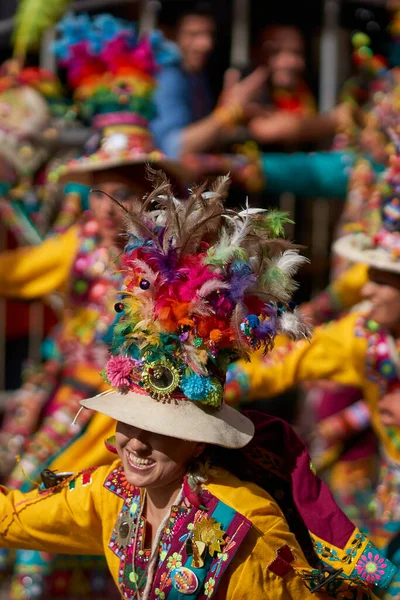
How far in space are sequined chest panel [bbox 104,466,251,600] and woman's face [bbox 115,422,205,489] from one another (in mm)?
130

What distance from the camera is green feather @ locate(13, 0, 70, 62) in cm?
684

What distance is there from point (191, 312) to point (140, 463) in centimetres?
45

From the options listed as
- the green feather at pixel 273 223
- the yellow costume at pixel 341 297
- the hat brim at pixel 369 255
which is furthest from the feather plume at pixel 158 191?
the yellow costume at pixel 341 297

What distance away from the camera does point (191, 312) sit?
10.8ft

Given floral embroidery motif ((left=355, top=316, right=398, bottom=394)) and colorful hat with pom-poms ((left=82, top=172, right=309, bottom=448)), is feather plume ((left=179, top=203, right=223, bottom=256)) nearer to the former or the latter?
colorful hat with pom-poms ((left=82, top=172, right=309, bottom=448))

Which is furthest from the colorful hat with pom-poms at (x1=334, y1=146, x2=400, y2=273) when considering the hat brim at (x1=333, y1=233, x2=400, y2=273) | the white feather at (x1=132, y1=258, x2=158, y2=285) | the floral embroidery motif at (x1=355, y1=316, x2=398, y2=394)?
the white feather at (x1=132, y1=258, x2=158, y2=285)

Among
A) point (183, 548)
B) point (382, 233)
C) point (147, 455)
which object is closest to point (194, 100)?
point (382, 233)

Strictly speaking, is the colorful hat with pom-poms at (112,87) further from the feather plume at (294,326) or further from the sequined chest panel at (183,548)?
the sequined chest panel at (183,548)

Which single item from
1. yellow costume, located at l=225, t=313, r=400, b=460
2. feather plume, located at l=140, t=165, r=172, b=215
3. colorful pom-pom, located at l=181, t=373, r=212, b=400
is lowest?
yellow costume, located at l=225, t=313, r=400, b=460

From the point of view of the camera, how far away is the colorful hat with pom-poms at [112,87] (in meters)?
5.66

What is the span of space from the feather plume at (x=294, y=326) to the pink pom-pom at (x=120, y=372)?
0.45 meters

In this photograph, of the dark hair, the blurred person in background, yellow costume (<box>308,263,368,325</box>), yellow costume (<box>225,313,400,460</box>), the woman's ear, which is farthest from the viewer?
the dark hair

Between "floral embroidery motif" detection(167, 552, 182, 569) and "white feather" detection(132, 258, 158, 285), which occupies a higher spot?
"white feather" detection(132, 258, 158, 285)

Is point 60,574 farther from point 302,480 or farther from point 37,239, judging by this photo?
point 302,480
